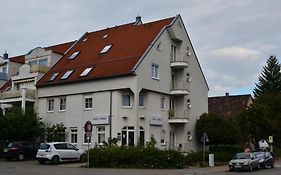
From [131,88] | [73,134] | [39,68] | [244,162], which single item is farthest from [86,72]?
[244,162]

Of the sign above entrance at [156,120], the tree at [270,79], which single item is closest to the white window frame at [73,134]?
the sign above entrance at [156,120]

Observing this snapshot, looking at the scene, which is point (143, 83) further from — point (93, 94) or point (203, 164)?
point (203, 164)

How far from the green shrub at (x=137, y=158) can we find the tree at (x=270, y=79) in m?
50.7

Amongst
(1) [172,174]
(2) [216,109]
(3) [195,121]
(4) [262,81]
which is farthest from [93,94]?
(4) [262,81]

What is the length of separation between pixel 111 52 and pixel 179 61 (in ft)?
21.6

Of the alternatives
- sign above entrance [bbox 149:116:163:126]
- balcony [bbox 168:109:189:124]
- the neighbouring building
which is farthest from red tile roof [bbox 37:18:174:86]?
balcony [bbox 168:109:189:124]

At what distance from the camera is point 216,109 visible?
71.7m

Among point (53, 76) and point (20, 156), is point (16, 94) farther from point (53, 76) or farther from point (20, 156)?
point (20, 156)

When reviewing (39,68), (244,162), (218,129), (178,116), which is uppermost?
(39,68)

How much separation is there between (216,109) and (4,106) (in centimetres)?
3475

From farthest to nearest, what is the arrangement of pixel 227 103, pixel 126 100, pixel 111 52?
1. pixel 227 103
2. pixel 111 52
3. pixel 126 100

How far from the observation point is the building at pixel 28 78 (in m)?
45.0

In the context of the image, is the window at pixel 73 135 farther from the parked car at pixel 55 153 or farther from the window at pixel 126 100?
A: the parked car at pixel 55 153

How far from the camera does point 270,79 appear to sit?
79.4 m
